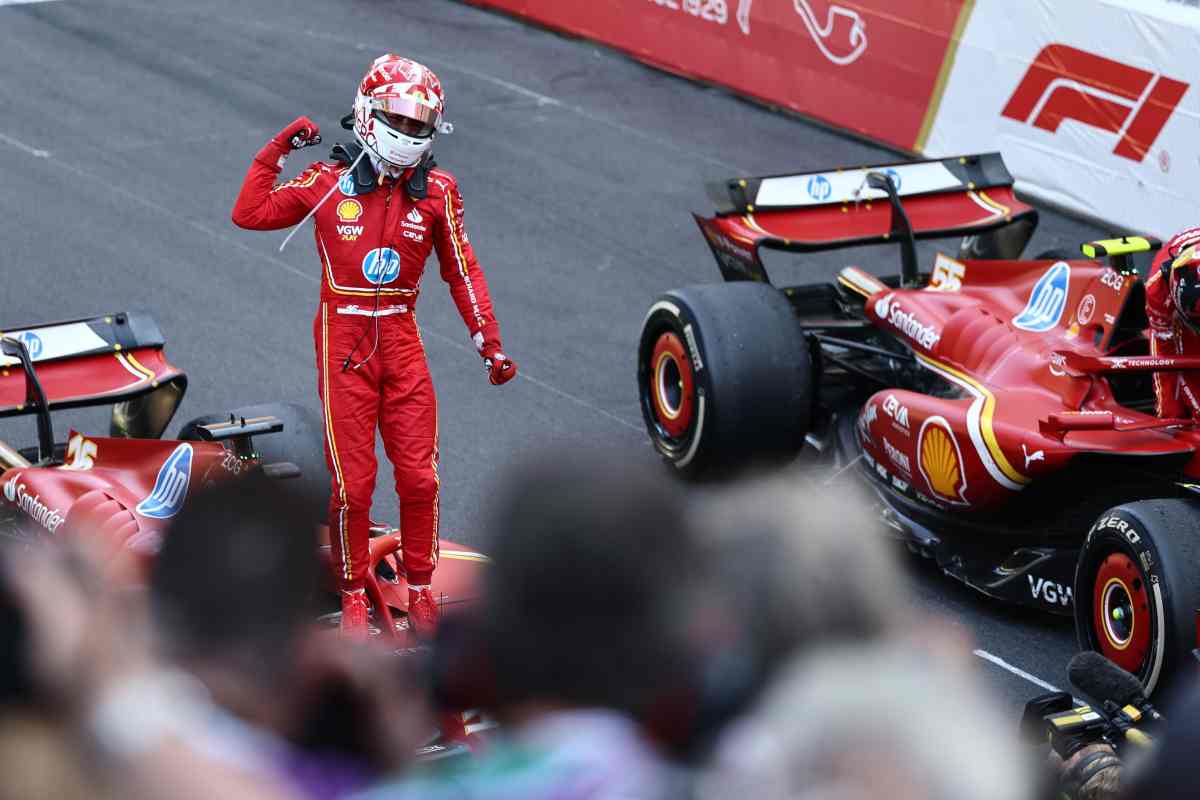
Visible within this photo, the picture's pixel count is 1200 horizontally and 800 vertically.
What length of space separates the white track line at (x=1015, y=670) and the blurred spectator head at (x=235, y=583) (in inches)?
146

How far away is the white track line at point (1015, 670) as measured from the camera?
6129mm

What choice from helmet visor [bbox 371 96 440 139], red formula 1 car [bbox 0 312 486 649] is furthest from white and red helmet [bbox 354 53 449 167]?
red formula 1 car [bbox 0 312 486 649]

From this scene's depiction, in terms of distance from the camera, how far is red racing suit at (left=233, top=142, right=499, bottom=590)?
18.9ft

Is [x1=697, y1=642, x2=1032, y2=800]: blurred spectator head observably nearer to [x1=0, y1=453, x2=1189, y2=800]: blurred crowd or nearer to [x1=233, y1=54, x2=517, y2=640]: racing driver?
[x1=0, y1=453, x2=1189, y2=800]: blurred crowd

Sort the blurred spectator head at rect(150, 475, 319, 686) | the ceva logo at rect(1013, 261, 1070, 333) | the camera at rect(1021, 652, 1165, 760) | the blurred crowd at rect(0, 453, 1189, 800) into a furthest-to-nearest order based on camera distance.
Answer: the ceva logo at rect(1013, 261, 1070, 333)
the camera at rect(1021, 652, 1165, 760)
the blurred spectator head at rect(150, 475, 319, 686)
the blurred crowd at rect(0, 453, 1189, 800)

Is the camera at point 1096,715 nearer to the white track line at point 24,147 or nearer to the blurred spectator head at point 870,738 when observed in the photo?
the blurred spectator head at point 870,738

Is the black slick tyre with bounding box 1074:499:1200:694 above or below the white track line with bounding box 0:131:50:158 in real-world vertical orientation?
above

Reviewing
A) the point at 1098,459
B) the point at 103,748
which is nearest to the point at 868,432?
the point at 1098,459

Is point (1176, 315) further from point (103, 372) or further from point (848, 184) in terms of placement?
point (103, 372)

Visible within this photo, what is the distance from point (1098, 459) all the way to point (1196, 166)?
5.17m

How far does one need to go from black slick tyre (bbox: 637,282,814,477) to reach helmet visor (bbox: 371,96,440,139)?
1.75 metres

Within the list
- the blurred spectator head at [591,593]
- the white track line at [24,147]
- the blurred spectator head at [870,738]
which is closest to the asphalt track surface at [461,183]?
the white track line at [24,147]

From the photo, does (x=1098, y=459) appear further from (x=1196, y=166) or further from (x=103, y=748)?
(x=1196, y=166)

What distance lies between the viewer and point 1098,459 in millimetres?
6172
